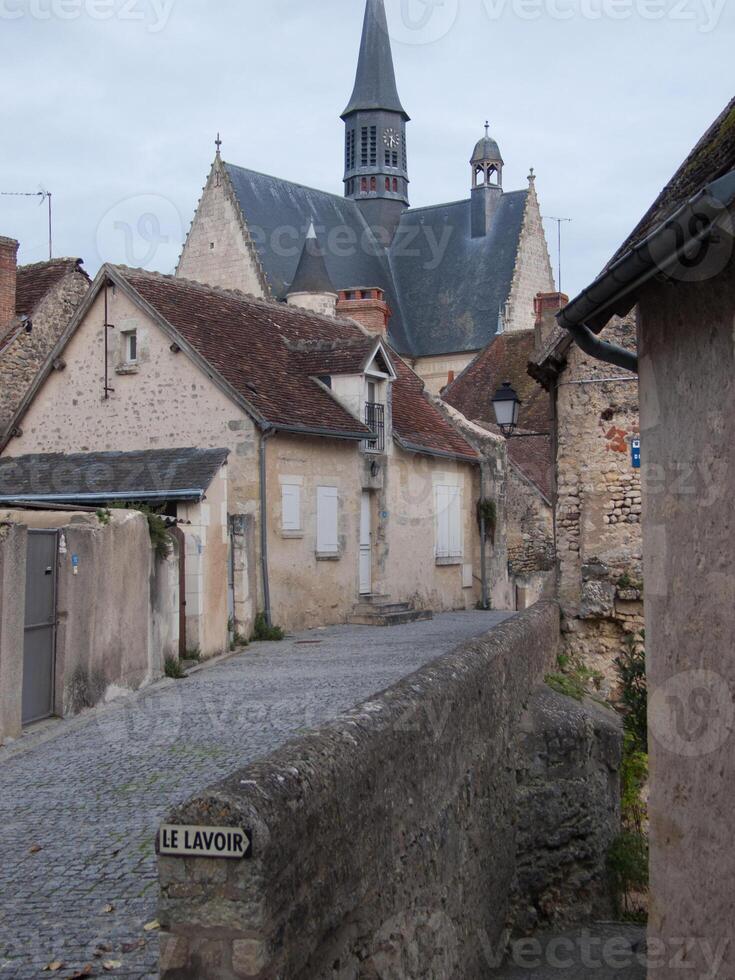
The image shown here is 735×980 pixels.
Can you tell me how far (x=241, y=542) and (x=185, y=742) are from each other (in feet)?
28.0

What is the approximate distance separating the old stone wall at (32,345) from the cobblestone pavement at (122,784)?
10021 millimetres

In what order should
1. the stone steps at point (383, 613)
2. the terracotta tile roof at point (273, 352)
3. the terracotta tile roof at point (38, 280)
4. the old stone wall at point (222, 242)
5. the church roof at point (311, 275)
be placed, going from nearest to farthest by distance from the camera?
1. the terracotta tile roof at point (273, 352)
2. the stone steps at point (383, 613)
3. the terracotta tile roof at point (38, 280)
4. the church roof at point (311, 275)
5. the old stone wall at point (222, 242)

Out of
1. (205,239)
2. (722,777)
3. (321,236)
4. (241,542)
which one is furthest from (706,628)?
(321,236)

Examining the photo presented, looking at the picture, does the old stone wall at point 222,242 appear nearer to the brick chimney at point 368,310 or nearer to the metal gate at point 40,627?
the brick chimney at point 368,310

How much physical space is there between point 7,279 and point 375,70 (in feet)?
123

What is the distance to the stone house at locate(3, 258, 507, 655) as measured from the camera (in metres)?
19.8

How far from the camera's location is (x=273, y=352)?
22812 millimetres

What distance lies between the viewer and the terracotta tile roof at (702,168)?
508cm

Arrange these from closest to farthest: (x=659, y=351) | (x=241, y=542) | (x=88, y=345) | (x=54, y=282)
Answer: (x=659, y=351) → (x=241, y=542) → (x=88, y=345) → (x=54, y=282)

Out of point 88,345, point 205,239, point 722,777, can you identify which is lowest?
point 722,777

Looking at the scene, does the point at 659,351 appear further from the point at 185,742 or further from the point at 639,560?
the point at 639,560

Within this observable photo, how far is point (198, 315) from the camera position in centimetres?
2186

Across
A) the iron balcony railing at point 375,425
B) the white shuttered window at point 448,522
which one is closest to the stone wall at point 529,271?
the white shuttered window at point 448,522

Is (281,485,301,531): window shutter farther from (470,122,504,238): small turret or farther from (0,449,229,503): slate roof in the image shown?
(470,122,504,238): small turret
